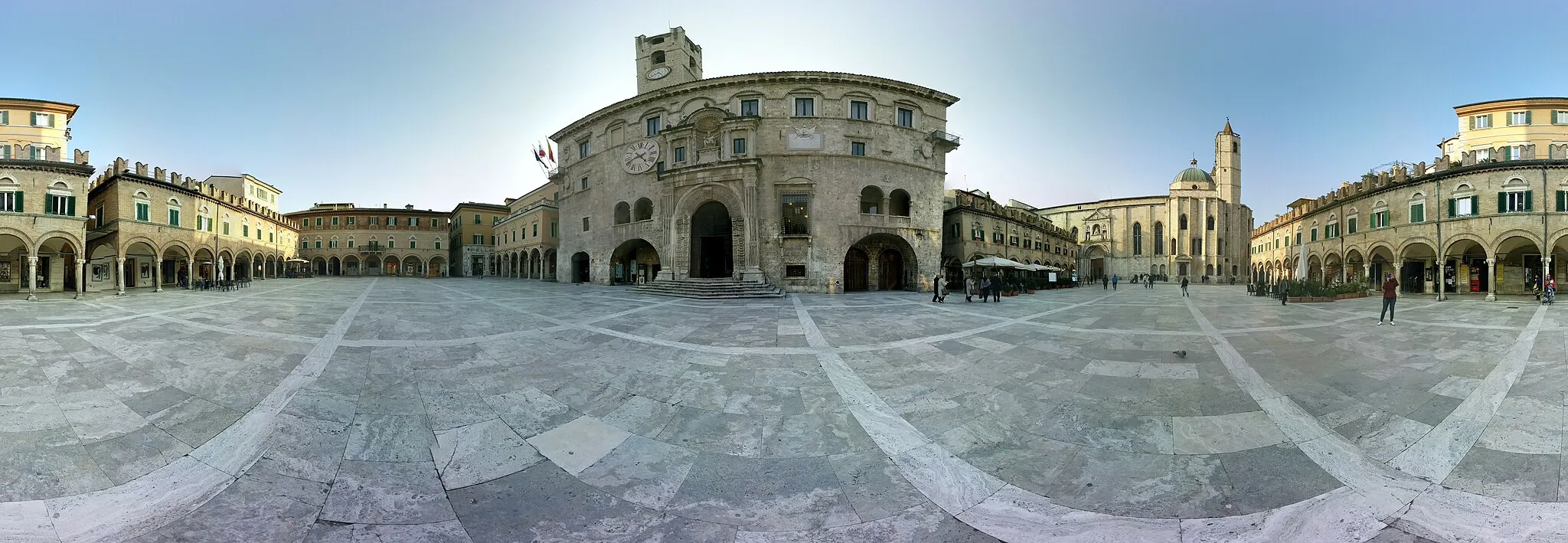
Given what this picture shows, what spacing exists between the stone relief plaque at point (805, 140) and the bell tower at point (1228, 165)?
66.7 meters

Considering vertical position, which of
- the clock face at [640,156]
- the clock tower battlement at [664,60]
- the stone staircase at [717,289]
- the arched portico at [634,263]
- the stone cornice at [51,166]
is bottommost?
the stone staircase at [717,289]

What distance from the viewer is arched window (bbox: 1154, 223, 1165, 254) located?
217 ft

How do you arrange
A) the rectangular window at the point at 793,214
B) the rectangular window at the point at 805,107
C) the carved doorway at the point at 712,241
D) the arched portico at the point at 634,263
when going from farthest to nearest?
the arched portico at the point at 634,263
the carved doorway at the point at 712,241
the rectangular window at the point at 805,107
the rectangular window at the point at 793,214

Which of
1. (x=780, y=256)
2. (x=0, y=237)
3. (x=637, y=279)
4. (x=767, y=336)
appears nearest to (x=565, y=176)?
(x=637, y=279)

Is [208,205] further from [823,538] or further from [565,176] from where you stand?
[823,538]

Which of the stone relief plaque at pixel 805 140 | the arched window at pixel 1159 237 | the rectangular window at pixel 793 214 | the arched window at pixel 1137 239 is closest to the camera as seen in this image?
the rectangular window at pixel 793 214

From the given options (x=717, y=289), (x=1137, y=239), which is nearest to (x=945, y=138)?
(x=717, y=289)

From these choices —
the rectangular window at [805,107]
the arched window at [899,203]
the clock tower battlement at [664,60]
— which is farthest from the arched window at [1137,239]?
the clock tower battlement at [664,60]

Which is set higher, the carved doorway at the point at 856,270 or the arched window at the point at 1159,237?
the arched window at the point at 1159,237

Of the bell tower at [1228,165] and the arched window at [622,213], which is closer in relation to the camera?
the arched window at [622,213]

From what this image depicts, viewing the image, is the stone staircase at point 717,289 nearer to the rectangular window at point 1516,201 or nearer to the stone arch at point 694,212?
the stone arch at point 694,212

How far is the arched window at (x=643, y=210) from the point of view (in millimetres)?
31812

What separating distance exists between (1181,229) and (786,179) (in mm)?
62218

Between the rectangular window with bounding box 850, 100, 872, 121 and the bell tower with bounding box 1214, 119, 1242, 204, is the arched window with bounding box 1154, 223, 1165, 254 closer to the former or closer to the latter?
the bell tower with bounding box 1214, 119, 1242, 204
